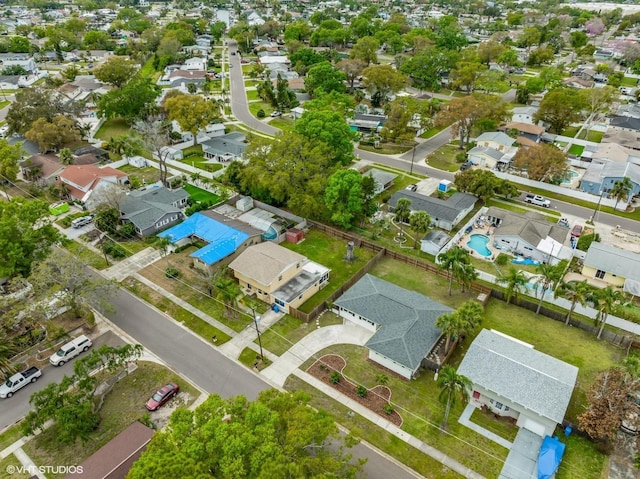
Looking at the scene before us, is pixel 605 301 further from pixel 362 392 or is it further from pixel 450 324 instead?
pixel 362 392

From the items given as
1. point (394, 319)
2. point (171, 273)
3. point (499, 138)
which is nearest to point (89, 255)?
point (171, 273)

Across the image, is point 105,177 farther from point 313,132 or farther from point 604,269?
point 604,269

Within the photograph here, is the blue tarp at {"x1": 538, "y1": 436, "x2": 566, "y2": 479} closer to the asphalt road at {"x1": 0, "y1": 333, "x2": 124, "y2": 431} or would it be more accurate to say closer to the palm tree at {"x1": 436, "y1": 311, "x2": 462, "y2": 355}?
the palm tree at {"x1": 436, "y1": 311, "x2": 462, "y2": 355}

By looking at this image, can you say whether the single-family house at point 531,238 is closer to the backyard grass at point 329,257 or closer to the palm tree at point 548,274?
the palm tree at point 548,274

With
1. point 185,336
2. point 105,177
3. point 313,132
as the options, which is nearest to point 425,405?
point 185,336

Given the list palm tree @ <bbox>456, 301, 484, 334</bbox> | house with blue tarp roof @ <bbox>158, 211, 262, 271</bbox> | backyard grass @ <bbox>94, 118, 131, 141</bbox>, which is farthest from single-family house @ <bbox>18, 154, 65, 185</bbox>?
palm tree @ <bbox>456, 301, 484, 334</bbox>

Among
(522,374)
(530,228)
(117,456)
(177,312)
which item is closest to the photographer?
(117,456)

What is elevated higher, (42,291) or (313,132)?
(313,132)
